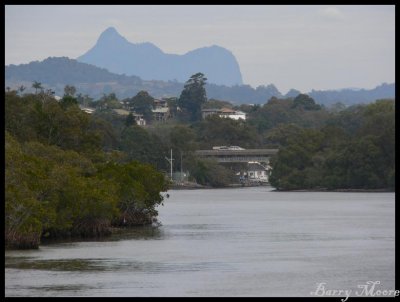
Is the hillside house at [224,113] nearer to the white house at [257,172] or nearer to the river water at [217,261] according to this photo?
the white house at [257,172]

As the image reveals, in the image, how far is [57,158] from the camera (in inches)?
2066

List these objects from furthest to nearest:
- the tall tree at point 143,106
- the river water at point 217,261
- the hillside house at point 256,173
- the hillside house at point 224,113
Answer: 1. the hillside house at point 224,113
2. the tall tree at point 143,106
3. the hillside house at point 256,173
4. the river water at point 217,261

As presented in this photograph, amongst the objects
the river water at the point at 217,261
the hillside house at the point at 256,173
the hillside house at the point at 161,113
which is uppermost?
the hillside house at the point at 161,113

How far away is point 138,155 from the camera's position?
125625 millimetres

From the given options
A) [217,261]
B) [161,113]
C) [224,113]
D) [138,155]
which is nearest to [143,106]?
[161,113]

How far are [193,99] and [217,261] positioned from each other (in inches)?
5728

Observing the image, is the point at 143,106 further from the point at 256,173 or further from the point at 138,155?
the point at 138,155

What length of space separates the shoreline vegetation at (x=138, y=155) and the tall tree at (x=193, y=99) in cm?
16

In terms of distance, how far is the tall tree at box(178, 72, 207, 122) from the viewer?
186 m

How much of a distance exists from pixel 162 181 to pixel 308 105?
13612 cm

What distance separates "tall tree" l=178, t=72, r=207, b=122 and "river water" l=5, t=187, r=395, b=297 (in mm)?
120276

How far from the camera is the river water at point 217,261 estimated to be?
32781mm

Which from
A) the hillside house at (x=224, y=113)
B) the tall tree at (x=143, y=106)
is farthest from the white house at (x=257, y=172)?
the tall tree at (x=143, y=106)

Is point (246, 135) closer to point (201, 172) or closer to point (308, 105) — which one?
point (201, 172)
